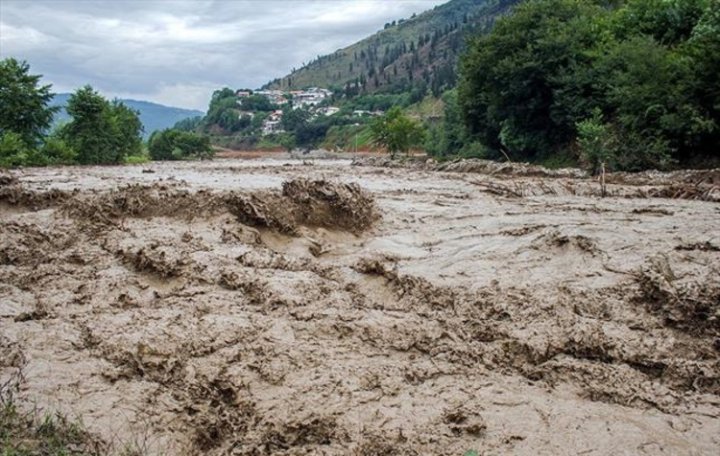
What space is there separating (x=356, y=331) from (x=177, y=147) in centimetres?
5655

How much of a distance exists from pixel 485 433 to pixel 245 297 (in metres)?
3.06

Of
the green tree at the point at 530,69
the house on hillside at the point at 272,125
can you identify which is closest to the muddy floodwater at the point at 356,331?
the green tree at the point at 530,69

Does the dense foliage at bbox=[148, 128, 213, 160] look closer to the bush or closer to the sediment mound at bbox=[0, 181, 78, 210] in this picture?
the bush

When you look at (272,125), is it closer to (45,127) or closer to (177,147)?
(177,147)

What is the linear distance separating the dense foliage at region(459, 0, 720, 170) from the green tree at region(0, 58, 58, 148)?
22590 millimetres

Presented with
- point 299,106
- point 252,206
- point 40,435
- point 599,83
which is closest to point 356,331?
point 40,435

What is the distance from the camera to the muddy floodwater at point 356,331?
3.89 m

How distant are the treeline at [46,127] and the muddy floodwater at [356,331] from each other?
23181 millimetres

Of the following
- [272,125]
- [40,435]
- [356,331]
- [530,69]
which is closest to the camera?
[40,435]

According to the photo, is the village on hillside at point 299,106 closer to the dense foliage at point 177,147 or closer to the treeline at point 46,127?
the dense foliage at point 177,147

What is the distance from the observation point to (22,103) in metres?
32.0

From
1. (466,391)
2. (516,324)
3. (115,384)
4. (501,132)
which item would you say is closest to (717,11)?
(501,132)

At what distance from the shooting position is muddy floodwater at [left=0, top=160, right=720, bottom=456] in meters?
3.89

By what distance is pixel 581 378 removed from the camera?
450cm
